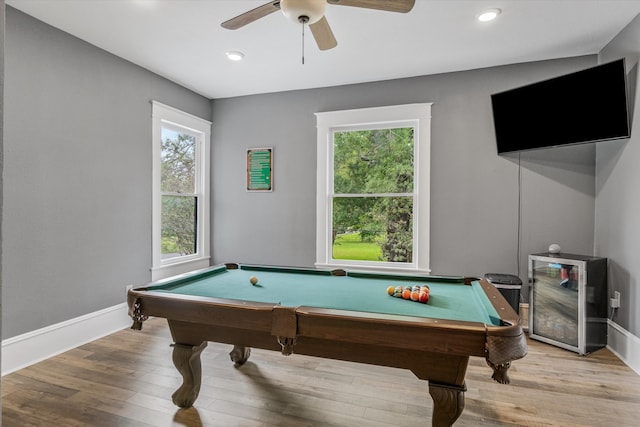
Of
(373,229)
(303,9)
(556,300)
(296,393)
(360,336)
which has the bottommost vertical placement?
(296,393)

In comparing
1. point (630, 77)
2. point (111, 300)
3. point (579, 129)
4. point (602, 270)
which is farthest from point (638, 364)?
point (111, 300)

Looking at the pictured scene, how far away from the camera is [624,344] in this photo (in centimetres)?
278

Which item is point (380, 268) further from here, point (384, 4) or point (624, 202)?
point (384, 4)

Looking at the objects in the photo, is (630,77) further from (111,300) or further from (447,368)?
(111,300)

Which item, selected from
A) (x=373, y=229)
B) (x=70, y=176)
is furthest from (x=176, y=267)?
(x=373, y=229)

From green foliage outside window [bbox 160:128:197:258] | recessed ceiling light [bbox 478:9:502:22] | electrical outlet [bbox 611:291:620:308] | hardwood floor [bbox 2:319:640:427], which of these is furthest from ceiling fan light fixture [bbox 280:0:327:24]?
electrical outlet [bbox 611:291:620:308]

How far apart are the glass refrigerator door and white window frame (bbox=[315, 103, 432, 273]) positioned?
104 centimetres

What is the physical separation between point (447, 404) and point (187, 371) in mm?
1500

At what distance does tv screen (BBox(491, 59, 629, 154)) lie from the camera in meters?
2.72

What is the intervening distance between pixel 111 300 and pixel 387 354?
2885 mm

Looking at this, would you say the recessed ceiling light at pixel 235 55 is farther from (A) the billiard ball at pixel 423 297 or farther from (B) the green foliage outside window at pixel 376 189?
(A) the billiard ball at pixel 423 297

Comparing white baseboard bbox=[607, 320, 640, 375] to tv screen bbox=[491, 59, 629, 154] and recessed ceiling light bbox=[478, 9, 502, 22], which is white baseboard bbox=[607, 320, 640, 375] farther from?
recessed ceiling light bbox=[478, 9, 502, 22]

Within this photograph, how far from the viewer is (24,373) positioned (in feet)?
8.30

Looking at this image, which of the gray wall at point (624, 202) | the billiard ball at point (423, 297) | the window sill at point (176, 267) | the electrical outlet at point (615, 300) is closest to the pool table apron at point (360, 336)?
the billiard ball at point (423, 297)
